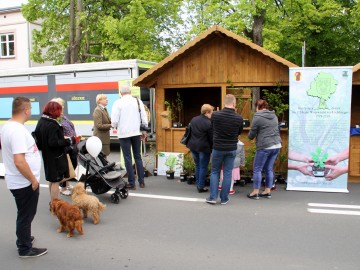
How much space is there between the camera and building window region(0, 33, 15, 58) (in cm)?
2877

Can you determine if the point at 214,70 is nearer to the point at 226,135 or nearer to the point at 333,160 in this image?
the point at 226,135

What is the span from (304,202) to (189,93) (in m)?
5.50

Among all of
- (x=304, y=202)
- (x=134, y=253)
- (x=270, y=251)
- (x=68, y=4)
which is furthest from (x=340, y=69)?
(x=68, y=4)

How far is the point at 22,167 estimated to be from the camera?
152 inches

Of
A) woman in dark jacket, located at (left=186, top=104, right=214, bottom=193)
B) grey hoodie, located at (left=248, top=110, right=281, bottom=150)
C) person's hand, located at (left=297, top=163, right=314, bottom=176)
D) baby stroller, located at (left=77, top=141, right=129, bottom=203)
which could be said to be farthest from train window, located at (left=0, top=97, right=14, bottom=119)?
person's hand, located at (left=297, top=163, right=314, bottom=176)

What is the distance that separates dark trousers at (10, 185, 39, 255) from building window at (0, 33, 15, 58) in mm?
27863

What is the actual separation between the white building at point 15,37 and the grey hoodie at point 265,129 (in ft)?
82.6

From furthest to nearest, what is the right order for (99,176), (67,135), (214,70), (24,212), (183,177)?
(214,70) < (183,177) < (67,135) < (99,176) < (24,212)

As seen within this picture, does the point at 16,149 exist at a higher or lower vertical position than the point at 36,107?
lower

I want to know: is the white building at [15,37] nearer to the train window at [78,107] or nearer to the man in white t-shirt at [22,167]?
the train window at [78,107]

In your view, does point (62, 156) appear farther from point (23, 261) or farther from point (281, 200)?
point (281, 200)

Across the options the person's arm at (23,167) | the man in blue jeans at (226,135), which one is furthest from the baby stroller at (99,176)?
the person's arm at (23,167)

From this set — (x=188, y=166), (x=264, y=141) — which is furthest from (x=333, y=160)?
(x=188, y=166)

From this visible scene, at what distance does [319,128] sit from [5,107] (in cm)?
1236
